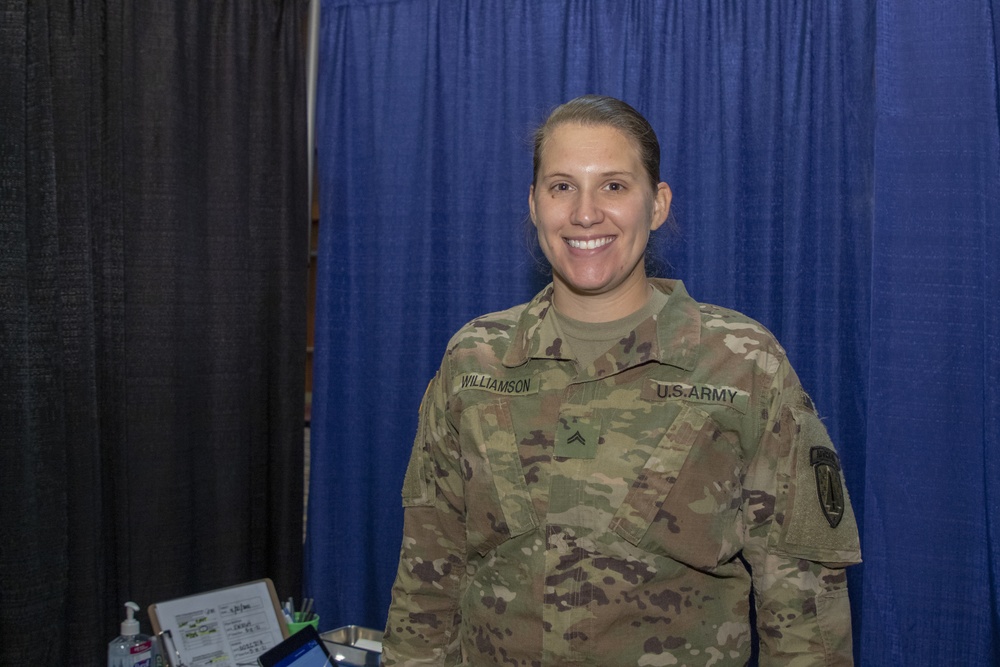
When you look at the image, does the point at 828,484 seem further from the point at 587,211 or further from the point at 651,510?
the point at 587,211

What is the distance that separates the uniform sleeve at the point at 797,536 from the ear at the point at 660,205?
1.01 feet

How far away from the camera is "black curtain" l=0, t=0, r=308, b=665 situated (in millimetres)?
2020

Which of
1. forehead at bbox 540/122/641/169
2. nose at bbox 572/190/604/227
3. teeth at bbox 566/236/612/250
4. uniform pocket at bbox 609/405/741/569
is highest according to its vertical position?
forehead at bbox 540/122/641/169

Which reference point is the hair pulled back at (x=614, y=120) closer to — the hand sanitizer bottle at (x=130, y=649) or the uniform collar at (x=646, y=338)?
the uniform collar at (x=646, y=338)

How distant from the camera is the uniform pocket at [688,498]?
4.11 ft

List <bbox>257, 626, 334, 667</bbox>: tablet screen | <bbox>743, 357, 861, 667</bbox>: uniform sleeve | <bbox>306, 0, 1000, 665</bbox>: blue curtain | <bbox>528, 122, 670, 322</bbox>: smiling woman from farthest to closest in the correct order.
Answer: <bbox>306, 0, 1000, 665</bbox>: blue curtain
<bbox>257, 626, 334, 667</bbox>: tablet screen
<bbox>528, 122, 670, 322</bbox>: smiling woman
<bbox>743, 357, 861, 667</bbox>: uniform sleeve

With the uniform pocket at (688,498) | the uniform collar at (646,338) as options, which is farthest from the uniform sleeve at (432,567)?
the uniform pocket at (688,498)

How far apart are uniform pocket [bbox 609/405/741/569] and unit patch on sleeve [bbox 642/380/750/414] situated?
0.08ft

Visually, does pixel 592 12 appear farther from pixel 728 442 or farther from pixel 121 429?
pixel 121 429

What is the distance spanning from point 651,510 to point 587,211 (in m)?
0.44

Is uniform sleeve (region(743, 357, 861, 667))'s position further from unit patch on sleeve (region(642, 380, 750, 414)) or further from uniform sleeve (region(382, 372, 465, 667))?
uniform sleeve (region(382, 372, 465, 667))

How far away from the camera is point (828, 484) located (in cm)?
124

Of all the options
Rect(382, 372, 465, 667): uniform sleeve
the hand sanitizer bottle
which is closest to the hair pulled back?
Rect(382, 372, 465, 667): uniform sleeve

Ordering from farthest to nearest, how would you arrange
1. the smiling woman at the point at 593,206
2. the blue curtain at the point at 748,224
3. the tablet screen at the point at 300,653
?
the blue curtain at the point at 748,224, the tablet screen at the point at 300,653, the smiling woman at the point at 593,206
